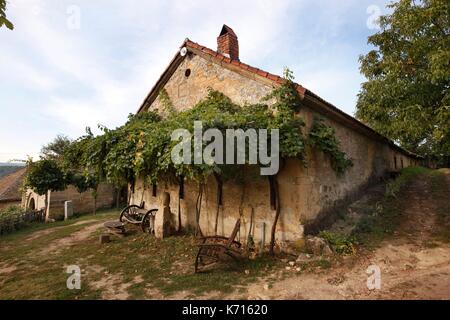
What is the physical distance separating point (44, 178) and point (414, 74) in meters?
17.8

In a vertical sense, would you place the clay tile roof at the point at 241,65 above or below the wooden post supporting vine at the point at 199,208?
above

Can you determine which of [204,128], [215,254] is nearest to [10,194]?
[215,254]

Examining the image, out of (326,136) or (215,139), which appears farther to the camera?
Answer: (326,136)

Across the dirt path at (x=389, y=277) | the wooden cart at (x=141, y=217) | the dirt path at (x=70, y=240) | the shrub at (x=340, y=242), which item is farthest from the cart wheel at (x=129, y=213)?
the shrub at (x=340, y=242)

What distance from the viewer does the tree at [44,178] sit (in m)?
13.7

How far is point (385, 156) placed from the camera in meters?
12.7

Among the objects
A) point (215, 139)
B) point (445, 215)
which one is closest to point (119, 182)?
point (215, 139)

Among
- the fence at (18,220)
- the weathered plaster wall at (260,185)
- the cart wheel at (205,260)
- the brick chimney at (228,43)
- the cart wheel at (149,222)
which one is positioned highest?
the brick chimney at (228,43)

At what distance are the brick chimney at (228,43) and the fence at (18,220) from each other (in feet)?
38.7

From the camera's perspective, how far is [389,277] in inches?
179

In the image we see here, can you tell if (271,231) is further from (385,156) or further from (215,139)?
(385,156)

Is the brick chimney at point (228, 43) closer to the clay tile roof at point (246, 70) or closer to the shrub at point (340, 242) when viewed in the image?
the clay tile roof at point (246, 70)

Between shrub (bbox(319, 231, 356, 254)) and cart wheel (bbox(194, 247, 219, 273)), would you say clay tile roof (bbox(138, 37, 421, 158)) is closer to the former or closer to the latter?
shrub (bbox(319, 231, 356, 254))

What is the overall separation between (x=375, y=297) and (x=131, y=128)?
23.5 ft
